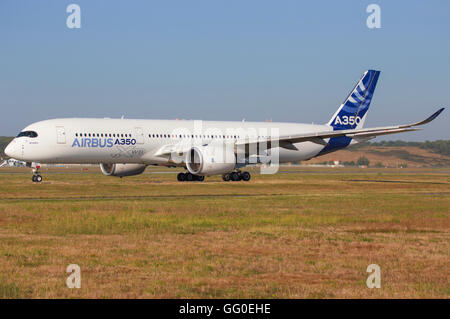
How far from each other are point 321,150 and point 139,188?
18.1m

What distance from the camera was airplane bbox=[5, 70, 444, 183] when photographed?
39.7 meters

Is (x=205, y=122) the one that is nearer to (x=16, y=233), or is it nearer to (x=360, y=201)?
(x=360, y=201)

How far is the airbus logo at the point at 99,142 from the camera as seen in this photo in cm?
3984

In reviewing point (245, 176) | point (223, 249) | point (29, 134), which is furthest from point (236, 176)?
point (223, 249)

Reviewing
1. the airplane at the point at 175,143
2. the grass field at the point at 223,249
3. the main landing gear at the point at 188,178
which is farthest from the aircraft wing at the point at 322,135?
the grass field at the point at 223,249

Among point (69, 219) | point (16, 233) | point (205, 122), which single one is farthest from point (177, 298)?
point (205, 122)

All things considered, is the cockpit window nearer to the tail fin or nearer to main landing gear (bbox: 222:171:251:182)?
main landing gear (bbox: 222:171:251:182)

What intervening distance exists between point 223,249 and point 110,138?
26.7m

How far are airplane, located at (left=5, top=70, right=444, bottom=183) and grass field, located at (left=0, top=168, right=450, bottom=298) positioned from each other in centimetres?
1127

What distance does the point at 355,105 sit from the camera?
51.9 m

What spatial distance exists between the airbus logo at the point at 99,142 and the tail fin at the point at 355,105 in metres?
19.6

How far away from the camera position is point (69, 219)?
21.5m

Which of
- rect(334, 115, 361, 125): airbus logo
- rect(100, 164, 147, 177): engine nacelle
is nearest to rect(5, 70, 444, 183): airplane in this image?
rect(100, 164, 147, 177): engine nacelle
